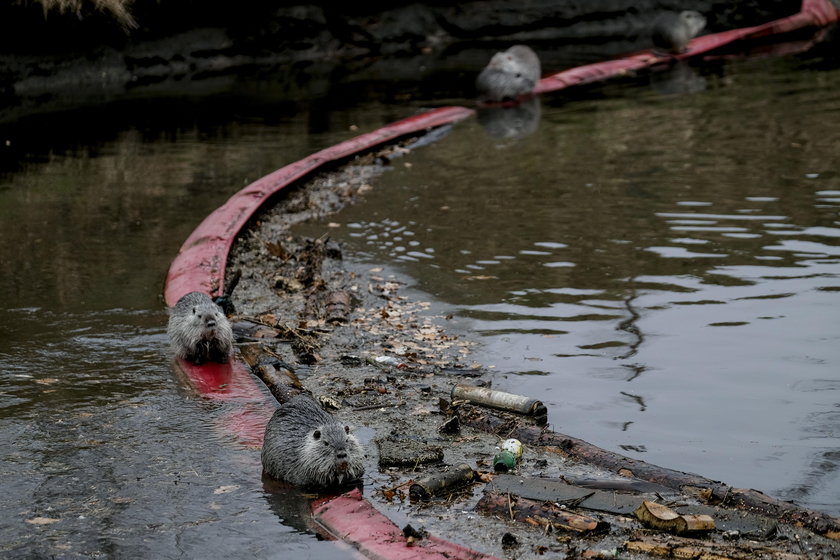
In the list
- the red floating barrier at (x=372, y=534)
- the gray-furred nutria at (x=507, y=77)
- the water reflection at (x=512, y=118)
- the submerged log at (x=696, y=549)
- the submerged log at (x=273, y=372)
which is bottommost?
the red floating barrier at (x=372, y=534)

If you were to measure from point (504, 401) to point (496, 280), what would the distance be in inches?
113

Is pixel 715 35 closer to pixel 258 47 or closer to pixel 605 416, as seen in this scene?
pixel 258 47

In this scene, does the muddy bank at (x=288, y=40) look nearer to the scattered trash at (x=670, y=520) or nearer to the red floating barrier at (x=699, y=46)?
the red floating barrier at (x=699, y=46)

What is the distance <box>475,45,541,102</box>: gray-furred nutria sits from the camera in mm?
17500

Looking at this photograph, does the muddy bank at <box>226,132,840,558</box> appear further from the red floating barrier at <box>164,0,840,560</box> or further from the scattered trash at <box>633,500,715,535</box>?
the red floating barrier at <box>164,0,840,560</box>

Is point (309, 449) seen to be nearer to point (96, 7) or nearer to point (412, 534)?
point (412, 534)

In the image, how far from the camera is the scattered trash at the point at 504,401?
716cm

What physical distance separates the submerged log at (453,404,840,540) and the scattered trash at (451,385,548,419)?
0.07 m

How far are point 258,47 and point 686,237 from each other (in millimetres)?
13120

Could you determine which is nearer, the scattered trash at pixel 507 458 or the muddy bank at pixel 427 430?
the muddy bank at pixel 427 430

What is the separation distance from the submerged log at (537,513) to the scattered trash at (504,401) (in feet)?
3.90

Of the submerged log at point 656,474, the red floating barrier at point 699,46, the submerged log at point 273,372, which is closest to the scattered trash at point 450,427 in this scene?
the submerged log at point 656,474

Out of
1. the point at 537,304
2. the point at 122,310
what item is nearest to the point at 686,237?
the point at 537,304

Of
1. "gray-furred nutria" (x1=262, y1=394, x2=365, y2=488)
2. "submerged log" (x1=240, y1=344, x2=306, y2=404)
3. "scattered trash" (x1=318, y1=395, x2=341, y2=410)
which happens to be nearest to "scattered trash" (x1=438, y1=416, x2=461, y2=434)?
"gray-furred nutria" (x1=262, y1=394, x2=365, y2=488)
